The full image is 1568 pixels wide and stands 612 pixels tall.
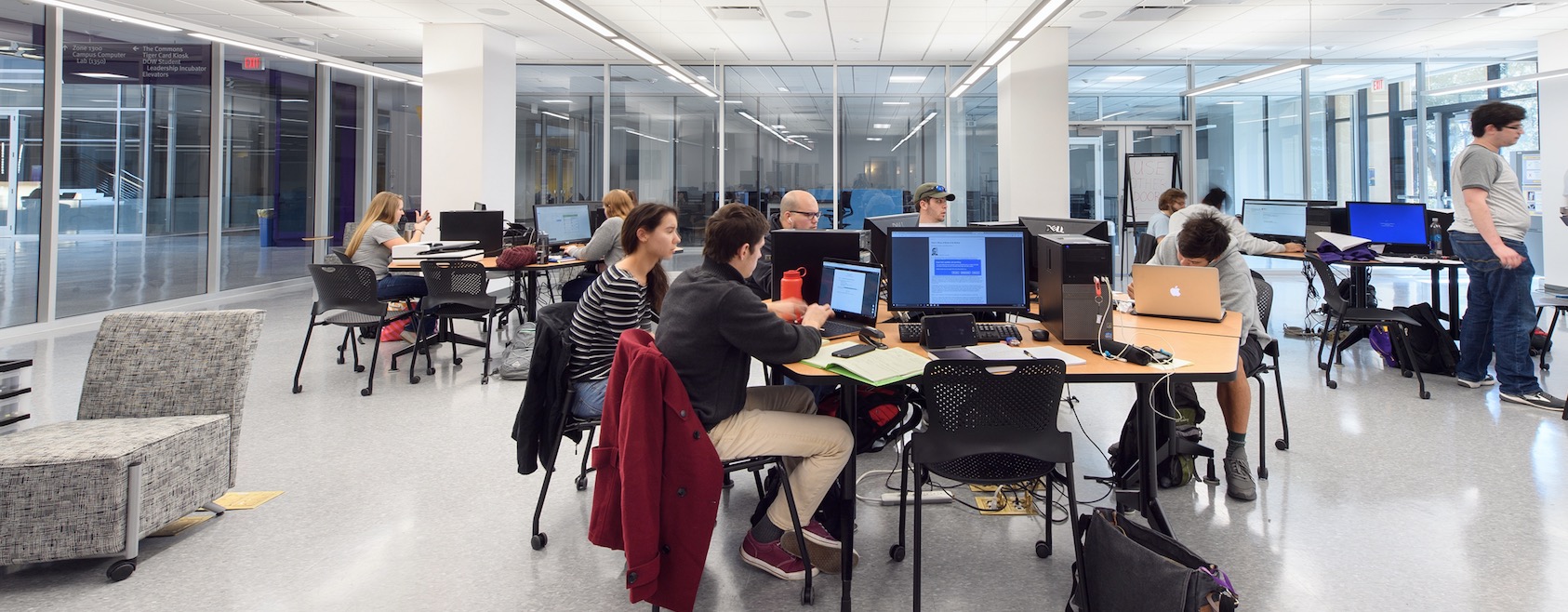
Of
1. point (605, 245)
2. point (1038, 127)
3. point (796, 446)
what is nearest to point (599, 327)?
point (796, 446)

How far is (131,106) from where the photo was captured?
7.84 m

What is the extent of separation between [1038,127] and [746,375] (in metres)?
7.76

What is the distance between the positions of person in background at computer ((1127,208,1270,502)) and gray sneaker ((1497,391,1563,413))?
→ 2.27 metres

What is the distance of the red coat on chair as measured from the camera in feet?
6.71

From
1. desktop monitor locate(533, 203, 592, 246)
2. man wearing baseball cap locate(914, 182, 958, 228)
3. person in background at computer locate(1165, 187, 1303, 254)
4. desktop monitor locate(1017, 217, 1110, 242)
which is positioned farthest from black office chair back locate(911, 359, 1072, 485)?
desktop monitor locate(533, 203, 592, 246)

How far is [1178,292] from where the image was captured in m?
3.18

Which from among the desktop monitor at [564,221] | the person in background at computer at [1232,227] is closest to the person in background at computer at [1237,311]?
the person in background at computer at [1232,227]

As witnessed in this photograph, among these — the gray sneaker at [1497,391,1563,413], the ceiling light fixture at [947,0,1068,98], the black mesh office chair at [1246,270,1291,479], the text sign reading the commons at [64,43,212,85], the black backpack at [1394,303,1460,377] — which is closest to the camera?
the black mesh office chair at [1246,270,1291,479]

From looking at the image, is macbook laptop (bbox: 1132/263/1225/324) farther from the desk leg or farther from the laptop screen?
the desk leg

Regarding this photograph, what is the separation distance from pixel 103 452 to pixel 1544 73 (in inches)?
443

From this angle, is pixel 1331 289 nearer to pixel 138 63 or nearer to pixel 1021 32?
pixel 1021 32

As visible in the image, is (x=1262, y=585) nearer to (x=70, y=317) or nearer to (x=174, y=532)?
(x=174, y=532)

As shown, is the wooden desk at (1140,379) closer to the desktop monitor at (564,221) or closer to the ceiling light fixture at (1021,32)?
the ceiling light fixture at (1021,32)

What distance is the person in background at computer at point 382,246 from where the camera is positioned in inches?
223
